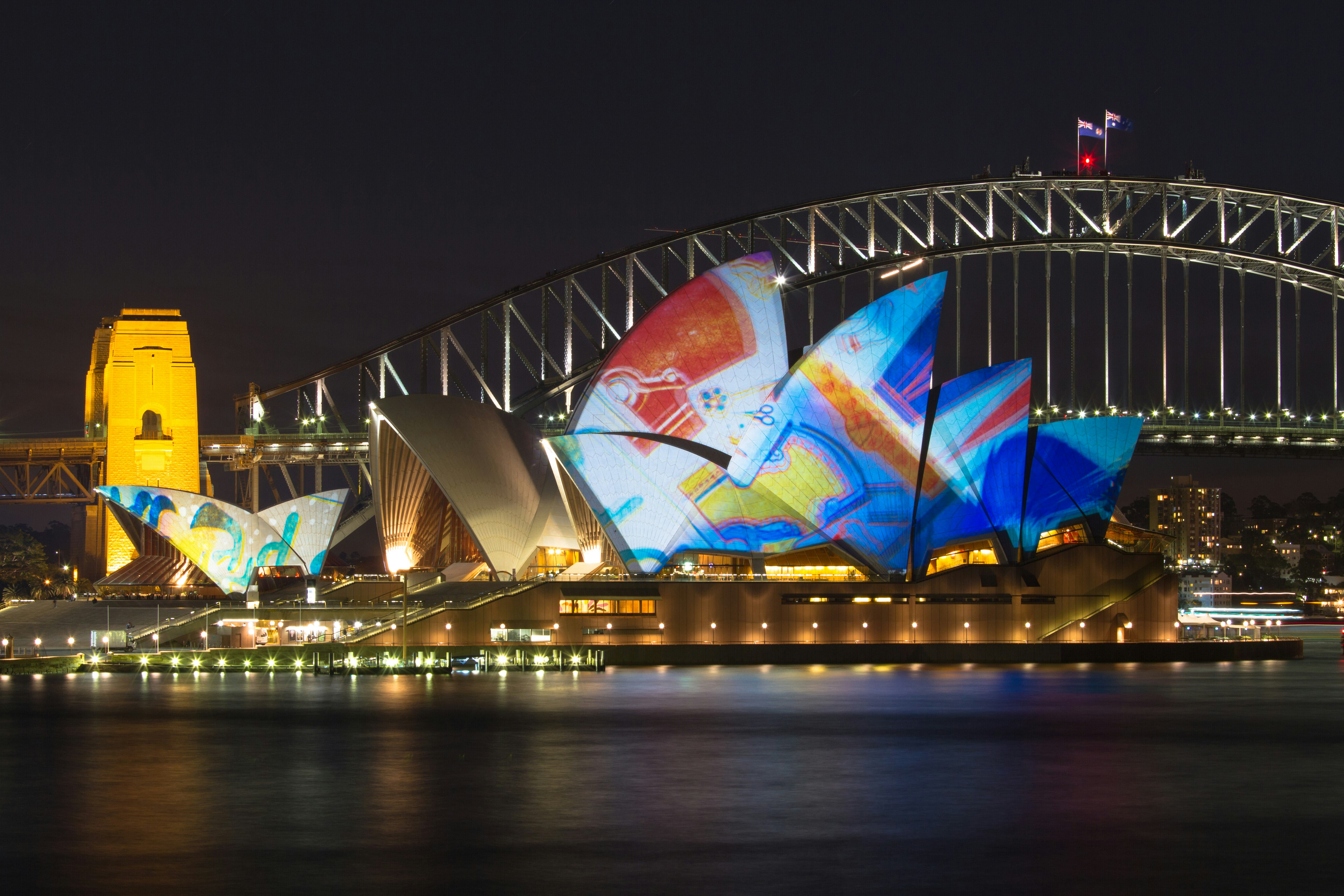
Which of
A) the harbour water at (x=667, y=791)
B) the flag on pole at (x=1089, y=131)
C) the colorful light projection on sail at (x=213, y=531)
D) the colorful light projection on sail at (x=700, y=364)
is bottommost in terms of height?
the harbour water at (x=667, y=791)

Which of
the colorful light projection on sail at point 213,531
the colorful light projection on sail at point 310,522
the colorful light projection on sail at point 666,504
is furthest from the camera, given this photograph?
the colorful light projection on sail at point 310,522

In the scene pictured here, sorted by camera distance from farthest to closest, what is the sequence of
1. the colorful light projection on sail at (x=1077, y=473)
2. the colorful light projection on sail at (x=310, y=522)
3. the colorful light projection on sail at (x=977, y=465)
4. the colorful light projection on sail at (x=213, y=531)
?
the colorful light projection on sail at (x=310, y=522) → the colorful light projection on sail at (x=213, y=531) → the colorful light projection on sail at (x=1077, y=473) → the colorful light projection on sail at (x=977, y=465)

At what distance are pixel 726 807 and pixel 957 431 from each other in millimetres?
35535

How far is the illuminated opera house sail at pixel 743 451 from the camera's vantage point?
53.6m

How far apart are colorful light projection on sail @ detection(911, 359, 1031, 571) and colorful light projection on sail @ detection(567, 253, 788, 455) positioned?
6478 millimetres

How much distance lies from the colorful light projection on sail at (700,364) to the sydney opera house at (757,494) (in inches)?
2.5

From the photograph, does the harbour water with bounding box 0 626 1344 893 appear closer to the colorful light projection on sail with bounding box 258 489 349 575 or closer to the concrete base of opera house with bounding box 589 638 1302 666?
the concrete base of opera house with bounding box 589 638 1302 666

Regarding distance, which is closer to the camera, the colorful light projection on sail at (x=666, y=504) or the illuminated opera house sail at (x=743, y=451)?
the illuminated opera house sail at (x=743, y=451)

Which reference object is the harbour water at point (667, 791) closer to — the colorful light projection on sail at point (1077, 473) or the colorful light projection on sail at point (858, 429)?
the colorful light projection on sail at point (858, 429)

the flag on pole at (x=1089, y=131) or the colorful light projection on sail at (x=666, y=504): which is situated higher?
the flag on pole at (x=1089, y=131)

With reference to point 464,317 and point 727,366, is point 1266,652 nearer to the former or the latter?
point 727,366

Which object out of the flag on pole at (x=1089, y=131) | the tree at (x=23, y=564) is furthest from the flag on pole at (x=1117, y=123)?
the tree at (x=23, y=564)

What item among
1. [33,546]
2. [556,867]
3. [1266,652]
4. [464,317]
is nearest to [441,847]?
[556,867]

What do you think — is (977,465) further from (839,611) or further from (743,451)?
(743,451)
